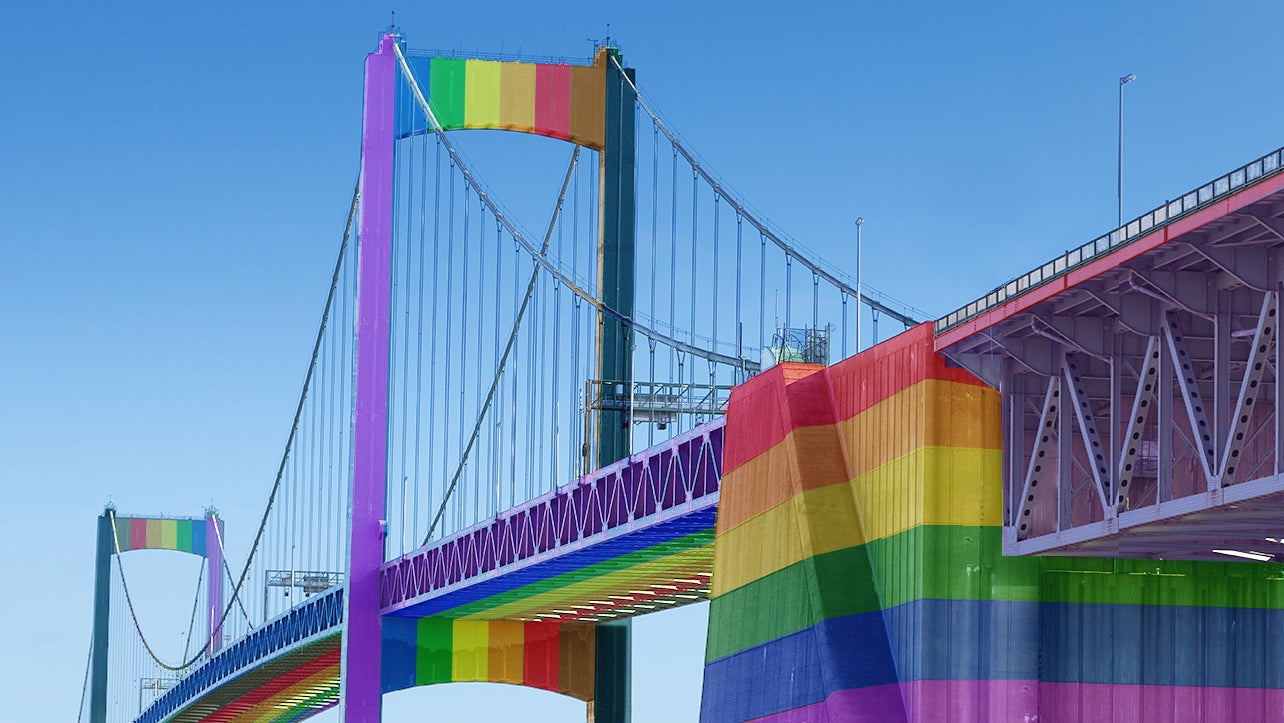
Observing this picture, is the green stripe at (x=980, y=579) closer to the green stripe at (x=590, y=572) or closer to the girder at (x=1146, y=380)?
the girder at (x=1146, y=380)

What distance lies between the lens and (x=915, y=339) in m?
29.9

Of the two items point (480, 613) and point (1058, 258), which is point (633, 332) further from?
point (1058, 258)

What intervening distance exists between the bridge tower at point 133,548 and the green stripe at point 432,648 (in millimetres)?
42027

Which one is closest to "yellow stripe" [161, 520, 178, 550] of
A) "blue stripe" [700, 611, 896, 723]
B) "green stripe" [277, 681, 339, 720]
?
"green stripe" [277, 681, 339, 720]

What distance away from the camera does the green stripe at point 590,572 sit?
4512 cm

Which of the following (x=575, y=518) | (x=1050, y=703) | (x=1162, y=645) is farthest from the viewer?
(x=575, y=518)

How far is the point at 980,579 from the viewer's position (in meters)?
29.0

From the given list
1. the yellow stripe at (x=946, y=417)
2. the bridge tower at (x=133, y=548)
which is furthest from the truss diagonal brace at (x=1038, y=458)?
the bridge tower at (x=133, y=548)

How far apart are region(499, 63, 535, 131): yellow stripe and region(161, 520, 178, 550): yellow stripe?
190 ft

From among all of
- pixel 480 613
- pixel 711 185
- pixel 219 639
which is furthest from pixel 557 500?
pixel 219 639

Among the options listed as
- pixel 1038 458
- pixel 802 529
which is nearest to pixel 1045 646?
pixel 1038 458

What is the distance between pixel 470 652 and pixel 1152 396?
38.0 metres

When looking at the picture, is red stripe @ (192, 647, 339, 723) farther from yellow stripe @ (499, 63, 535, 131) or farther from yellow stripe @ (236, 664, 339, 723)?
yellow stripe @ (499, 63, 535, 131)

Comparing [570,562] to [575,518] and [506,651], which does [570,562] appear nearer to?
[575,518]
